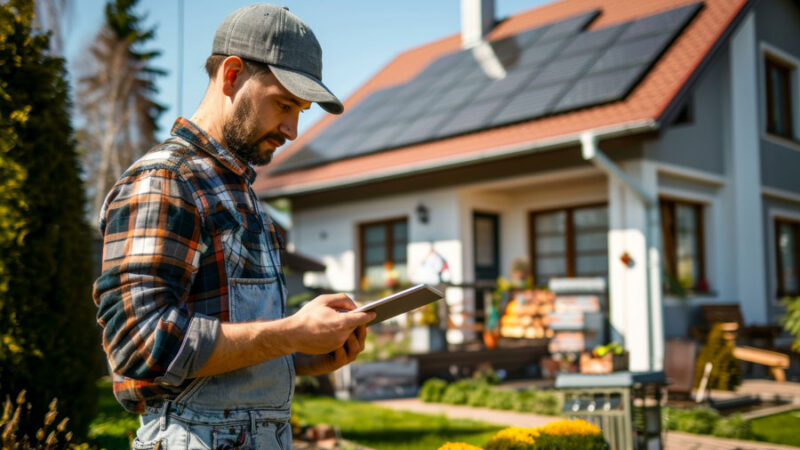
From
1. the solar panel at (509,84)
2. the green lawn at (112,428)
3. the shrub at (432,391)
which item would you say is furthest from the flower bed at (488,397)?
the solar panel at (509,84)

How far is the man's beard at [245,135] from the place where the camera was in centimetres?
177

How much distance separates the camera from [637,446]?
5.37 meters

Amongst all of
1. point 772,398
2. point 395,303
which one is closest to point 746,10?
point 772,398

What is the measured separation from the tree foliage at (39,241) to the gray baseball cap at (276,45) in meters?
2.74

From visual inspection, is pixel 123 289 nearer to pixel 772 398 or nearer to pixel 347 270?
pixel 772 398

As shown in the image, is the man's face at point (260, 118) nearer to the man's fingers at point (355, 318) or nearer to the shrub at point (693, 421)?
the man's fingers at point (355, 318)

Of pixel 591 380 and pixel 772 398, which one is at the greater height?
pixel 591 380

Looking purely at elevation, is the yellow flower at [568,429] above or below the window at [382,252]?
below

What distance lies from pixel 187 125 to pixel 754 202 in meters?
12.6

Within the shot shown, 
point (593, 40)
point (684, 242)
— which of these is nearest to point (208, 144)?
point (684, 242)

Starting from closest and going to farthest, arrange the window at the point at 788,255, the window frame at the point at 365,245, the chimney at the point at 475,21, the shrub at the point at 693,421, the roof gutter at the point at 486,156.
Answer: the shrub at the point at 693,421 → the roof gutter at the point at 486,156 → the window frame at the point at 365,245 → the window at the point at 788,255 → the chimney at the point at 475,21

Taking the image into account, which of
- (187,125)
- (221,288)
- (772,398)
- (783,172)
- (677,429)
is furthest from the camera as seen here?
(783,172)

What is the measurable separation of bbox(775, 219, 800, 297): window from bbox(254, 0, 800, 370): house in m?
0.04

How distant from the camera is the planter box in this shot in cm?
555
